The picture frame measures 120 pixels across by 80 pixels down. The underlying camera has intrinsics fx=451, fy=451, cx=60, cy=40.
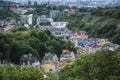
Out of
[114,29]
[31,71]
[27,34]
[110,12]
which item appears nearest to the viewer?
[31,71]

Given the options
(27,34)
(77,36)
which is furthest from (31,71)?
(77,36)

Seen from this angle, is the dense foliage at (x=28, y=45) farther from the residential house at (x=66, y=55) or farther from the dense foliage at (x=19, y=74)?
the dense foliage at (x=19, y=74)

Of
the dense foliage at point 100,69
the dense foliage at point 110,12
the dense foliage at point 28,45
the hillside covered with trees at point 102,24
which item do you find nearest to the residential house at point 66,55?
Result: the dense foliage at point 28,45

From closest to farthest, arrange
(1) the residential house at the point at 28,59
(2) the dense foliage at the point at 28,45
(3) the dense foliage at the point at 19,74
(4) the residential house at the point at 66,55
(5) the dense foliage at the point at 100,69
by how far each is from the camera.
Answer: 1. (5) the dense foliage at the point at 100,69
2. (3) the dense foliage at the point at 19,74
3. (1) the residential house at the point at 28,59
4. (2) the dense foliage at the point at 28,45
5. (4) the residential house at the point at 66,55

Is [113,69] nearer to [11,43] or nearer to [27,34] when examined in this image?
[11,43]

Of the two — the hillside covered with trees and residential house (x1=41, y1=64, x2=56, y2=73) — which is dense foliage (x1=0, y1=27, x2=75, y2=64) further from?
the hillside covered with trees

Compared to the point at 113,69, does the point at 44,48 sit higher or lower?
lower

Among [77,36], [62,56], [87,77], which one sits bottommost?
[77,36]

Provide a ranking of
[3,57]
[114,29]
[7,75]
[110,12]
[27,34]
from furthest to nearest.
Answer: [110,12] < [114,29] < [27,34] < [3,57] < [7,75]
